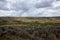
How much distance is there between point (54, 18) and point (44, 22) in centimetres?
27

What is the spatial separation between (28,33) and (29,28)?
0.12 m

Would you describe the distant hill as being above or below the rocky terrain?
above

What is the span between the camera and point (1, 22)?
309 cm

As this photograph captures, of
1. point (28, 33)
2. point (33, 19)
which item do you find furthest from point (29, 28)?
point (33, 19)

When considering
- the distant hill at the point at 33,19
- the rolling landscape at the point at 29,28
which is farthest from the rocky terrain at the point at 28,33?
the distant hill at the point at 33,19

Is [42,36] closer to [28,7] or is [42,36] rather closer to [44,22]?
[44,22]

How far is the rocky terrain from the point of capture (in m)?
2.98

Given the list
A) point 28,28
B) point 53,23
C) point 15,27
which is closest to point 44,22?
point 53,23

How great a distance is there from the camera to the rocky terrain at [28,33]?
117 inches

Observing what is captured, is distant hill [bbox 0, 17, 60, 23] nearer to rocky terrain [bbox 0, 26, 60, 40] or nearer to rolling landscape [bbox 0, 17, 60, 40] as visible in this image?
rolling landscape [bbox 0, 17, 60, 40]

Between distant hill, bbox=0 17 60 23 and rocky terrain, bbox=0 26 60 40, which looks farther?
distant hill, bbox=0 17 60 23

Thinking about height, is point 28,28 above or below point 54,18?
below

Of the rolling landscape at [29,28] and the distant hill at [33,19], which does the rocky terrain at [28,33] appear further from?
the distant hill at [33,19]

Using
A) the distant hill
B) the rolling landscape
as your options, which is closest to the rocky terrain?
the rolling landscape
